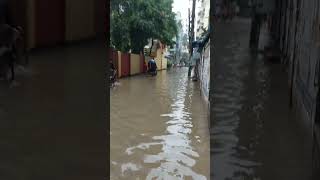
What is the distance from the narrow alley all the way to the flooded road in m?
0.76

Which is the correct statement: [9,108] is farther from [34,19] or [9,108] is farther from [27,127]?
[34,19]

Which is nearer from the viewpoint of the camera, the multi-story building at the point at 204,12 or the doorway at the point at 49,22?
the doorway at the point at 49,22

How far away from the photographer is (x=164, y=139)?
11.5ft

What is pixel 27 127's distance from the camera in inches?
82.7

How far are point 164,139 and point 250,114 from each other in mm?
1590

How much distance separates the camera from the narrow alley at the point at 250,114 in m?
1.83

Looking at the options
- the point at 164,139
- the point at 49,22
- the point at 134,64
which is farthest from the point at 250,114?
the point at 134,64

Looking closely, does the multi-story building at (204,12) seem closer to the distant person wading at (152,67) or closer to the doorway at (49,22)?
the doorway at (49,22)

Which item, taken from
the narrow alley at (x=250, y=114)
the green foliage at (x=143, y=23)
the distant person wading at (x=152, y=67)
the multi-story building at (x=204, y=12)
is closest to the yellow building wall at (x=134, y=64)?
Result: the distant person wading at (x=152, y=67)

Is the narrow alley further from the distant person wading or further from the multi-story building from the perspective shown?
the distant person wading

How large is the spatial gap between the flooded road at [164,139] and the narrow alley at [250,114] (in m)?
0.76

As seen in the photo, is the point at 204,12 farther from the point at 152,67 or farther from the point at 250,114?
the point at 152,67

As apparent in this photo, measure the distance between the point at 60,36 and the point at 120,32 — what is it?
214 centimetres

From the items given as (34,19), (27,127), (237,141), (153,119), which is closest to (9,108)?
(27,127)
